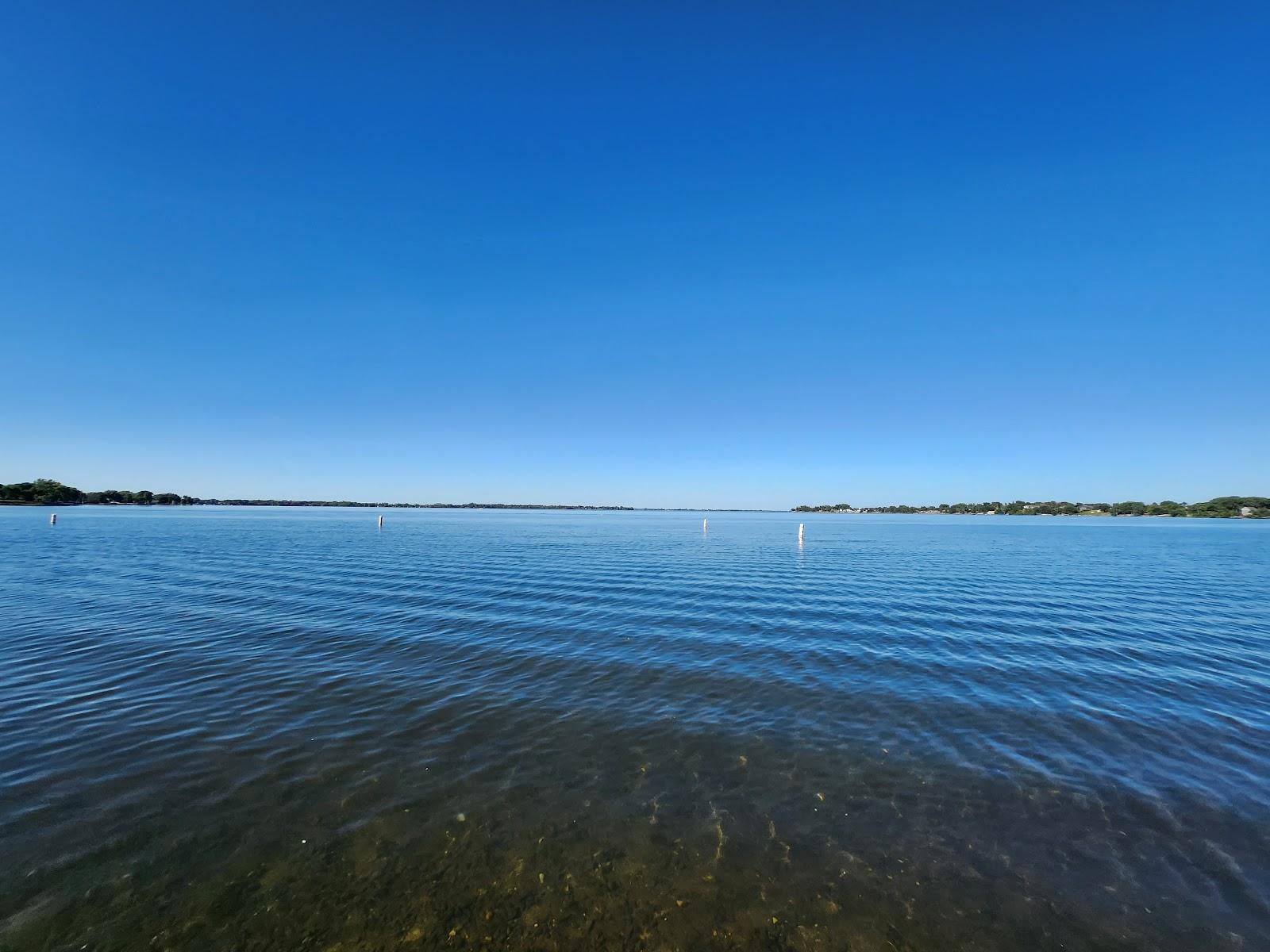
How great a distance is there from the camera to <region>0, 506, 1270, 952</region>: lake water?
608 centimetres

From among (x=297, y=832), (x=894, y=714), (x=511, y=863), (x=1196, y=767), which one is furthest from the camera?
(x=894, y=714)

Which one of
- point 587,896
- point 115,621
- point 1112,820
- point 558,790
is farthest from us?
point 115,621

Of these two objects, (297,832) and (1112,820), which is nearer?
(297,832)

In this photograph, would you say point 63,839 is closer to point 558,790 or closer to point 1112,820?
point 558,790

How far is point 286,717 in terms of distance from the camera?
1134 cm

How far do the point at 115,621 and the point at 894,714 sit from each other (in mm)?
26043

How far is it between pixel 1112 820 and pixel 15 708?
68.5ft

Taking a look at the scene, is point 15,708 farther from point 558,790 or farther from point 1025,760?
point 1025,760

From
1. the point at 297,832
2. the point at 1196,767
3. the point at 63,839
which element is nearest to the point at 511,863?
the point at 297,832

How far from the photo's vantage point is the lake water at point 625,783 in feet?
20.0

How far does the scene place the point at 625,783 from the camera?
8922mm

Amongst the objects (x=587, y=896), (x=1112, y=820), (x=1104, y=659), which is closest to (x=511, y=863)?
(x=587, y=896)

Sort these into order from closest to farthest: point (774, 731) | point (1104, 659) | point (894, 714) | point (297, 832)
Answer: point (297, 832) → point (774, 731) → point (894, 714) → point (1104, 659)

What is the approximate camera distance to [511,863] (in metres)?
6.88
